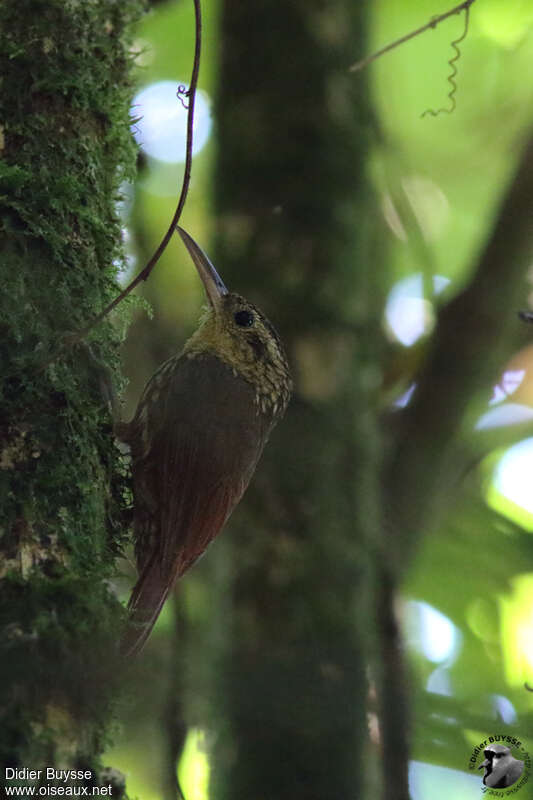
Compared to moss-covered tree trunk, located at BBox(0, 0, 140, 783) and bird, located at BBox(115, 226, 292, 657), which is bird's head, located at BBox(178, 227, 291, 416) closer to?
bird, located at BBox(115, 226, 292, 657)

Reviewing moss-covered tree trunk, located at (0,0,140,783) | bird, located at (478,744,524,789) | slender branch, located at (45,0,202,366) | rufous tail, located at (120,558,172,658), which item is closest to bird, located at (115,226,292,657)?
rufous tail, located at (120,558,172,658)

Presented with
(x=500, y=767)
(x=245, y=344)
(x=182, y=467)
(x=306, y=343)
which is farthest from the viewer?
(x=306, y=343)

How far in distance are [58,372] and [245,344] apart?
136 centimetres

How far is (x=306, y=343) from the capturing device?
4434 mm

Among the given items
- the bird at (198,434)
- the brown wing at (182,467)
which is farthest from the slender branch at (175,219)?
the brown wing at (182,467)

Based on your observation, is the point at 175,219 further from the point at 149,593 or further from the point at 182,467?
the point at 149,593

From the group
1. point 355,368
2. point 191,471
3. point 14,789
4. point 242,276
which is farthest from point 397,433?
point 14,789

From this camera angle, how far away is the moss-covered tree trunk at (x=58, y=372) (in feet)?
5.79

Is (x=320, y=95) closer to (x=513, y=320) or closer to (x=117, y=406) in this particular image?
(x=513, y=320)

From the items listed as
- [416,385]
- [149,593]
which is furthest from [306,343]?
[149,593]

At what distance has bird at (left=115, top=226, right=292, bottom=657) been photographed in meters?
3.06

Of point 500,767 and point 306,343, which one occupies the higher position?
point 306,343

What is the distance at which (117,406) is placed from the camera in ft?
9.19

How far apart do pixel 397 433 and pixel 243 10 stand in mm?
2371
